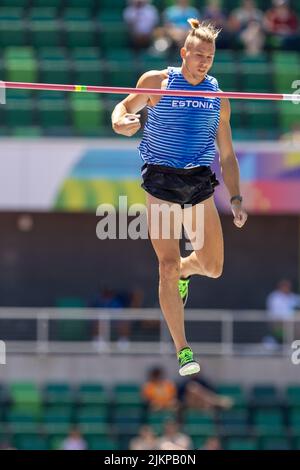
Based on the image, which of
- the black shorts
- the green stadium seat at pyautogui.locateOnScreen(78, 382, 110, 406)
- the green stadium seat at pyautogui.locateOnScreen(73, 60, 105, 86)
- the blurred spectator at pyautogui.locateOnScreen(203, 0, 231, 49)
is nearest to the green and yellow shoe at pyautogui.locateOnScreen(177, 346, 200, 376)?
the black shorts

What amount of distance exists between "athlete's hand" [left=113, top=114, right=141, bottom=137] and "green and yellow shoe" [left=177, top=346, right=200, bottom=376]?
1.67 m

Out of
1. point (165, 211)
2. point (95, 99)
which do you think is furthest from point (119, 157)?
point (165, 211)

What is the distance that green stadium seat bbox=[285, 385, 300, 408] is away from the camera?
805 inches

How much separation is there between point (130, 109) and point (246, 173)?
35.0ft

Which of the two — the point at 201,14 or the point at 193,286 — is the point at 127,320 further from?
the point at 201,14

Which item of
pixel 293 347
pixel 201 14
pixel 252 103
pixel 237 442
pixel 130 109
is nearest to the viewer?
pixel 130 109

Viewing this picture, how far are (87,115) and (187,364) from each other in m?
11.2

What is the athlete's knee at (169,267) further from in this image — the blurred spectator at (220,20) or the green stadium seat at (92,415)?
the blurred spectator at (220,20)

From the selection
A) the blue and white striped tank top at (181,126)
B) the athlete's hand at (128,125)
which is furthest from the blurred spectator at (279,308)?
the athlete's hand at (128,125)

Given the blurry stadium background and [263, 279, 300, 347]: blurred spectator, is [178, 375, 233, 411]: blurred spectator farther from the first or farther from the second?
[263, 279, 300, 347]: blurred spectator

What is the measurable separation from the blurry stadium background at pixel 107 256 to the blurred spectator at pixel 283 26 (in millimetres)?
69

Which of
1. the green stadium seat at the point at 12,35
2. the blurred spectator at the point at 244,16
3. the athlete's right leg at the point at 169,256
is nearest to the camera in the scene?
the athlete's right leg at the point at 169,256

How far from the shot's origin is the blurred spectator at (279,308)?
21.0 meters

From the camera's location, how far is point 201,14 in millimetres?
23688
